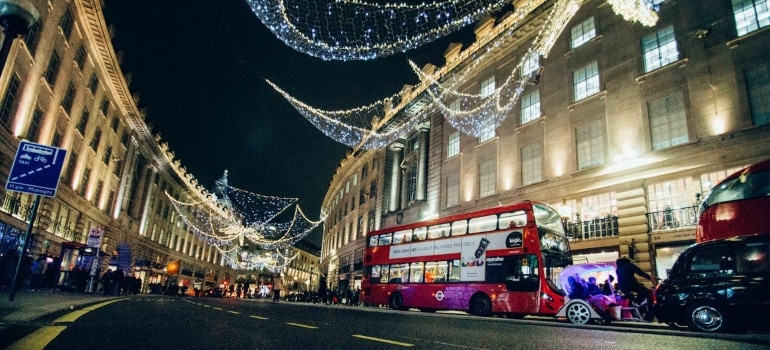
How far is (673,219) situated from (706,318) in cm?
870

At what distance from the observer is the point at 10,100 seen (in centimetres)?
1831

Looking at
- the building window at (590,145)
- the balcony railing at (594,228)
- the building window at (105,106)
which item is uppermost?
the building window at (105,106)

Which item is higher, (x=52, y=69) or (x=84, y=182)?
(x=52, y=69)

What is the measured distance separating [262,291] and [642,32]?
4520cm

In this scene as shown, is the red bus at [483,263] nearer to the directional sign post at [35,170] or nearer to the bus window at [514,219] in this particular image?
the bus window at [514,219]

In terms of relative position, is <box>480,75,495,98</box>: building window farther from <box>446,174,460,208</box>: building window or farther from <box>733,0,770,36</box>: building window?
<box>733,0,770,36</box>: building window

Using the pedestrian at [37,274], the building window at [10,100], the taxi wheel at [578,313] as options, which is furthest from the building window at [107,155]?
the taxi wheel at [578,313]

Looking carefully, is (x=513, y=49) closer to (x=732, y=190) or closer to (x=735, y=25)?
(x=735, y=25)

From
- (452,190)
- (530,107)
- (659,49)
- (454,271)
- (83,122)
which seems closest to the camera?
(454,271)

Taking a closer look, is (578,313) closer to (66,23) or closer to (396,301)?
→ (396,301)

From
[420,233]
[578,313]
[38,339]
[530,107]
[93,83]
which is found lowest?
[38,339]

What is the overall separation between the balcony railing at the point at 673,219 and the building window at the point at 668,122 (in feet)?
A: 8.79

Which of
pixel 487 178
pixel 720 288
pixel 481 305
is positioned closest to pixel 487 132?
pixel 487 178

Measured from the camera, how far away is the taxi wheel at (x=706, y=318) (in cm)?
867
